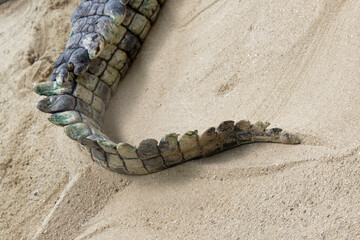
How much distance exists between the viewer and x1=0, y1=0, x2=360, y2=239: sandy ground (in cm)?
185

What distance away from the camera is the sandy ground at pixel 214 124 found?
1.85 metres

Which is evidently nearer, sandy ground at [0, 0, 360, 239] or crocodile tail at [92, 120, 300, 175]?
sandy ground at [0, 0, 360, 239]

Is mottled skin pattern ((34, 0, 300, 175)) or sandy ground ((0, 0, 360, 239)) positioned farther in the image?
mottled skin pattern ((34, 0, 300, 175))

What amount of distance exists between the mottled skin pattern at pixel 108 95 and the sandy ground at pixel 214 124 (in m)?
0.07

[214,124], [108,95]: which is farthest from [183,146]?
[108,95]

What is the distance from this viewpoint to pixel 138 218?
218 centimetres

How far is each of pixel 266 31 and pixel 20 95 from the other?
70.1 inches

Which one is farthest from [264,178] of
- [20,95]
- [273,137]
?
[20,95]

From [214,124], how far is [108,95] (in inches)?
32.6

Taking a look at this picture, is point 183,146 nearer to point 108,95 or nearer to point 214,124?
point 214,124

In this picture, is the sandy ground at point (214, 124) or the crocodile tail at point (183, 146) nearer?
→ the sandy ground at point (214, 124)

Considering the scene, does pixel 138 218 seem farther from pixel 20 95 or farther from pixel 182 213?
pixel 20 95

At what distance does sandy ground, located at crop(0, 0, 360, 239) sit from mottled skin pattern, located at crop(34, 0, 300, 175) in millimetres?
71

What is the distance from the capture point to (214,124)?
234 centimetres
